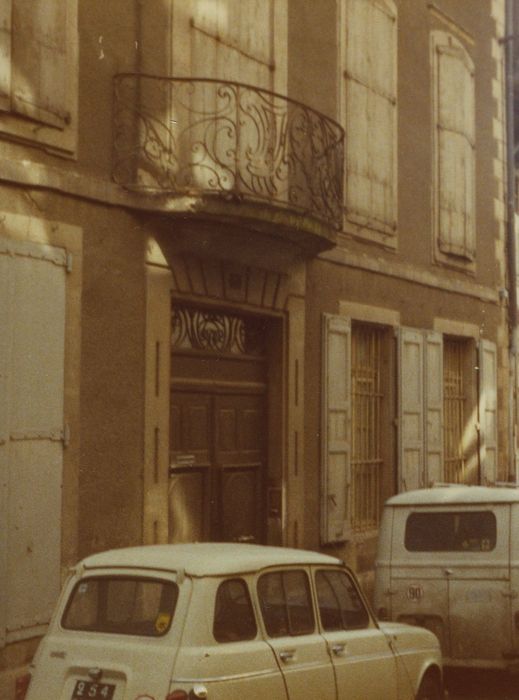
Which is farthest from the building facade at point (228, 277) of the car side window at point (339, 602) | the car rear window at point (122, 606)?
the car side window at point (339, 602)

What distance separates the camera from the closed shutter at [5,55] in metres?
9.73

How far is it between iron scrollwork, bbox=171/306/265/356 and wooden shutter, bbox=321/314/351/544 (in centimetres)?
97

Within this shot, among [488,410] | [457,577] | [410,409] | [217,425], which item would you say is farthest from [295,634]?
[488,410]

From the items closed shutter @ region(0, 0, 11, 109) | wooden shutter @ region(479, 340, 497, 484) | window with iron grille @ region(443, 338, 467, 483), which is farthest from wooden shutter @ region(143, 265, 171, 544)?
wooden shutter @ region(479, 340, 497, 484)

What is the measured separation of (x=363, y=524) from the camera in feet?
49.5

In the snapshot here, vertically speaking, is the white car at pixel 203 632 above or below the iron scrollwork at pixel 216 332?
below

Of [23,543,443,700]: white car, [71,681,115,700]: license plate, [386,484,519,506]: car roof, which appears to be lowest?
[71,681,115,700]: license plate

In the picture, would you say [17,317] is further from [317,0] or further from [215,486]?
[317,0]

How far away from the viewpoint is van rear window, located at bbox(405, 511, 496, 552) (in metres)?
10.5

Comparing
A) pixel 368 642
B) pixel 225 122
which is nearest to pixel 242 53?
pixel 225 122

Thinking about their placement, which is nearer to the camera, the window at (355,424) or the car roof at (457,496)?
the car roof at (457,496)

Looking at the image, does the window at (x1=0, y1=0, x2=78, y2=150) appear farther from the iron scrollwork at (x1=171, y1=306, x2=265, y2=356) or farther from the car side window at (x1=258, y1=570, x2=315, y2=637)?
the car side window at (x1=258, y1=570, x2=315, y2=637)

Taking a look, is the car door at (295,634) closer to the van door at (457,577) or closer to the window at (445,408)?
the van door at (457,577)

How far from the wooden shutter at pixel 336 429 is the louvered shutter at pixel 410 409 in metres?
1.34
